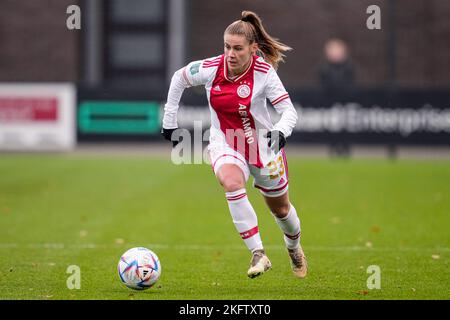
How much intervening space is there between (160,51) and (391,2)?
7.56 m

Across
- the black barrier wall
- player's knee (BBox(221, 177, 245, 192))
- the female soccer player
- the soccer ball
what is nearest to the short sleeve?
the female soccer player

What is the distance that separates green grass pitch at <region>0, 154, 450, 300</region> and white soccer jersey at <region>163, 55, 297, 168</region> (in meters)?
1.14

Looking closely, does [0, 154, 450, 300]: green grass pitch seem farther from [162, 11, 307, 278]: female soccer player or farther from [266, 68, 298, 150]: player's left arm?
[266, 68, 298, 150]: player's left arm

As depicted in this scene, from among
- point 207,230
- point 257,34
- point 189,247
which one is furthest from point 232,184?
point 207,230

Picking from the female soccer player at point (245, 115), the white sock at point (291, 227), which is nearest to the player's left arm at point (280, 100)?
the female soccer player at point (245, 115)

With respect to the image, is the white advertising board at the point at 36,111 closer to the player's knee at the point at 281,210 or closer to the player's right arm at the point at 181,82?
the player's right arm at the point at 181,82

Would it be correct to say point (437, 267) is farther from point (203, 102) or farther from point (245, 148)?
point (203, 102)

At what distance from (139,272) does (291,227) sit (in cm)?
146

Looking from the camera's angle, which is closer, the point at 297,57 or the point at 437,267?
the point at 437,267

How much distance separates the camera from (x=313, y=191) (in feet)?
51.0

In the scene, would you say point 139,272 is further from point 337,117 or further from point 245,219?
point 337,117
